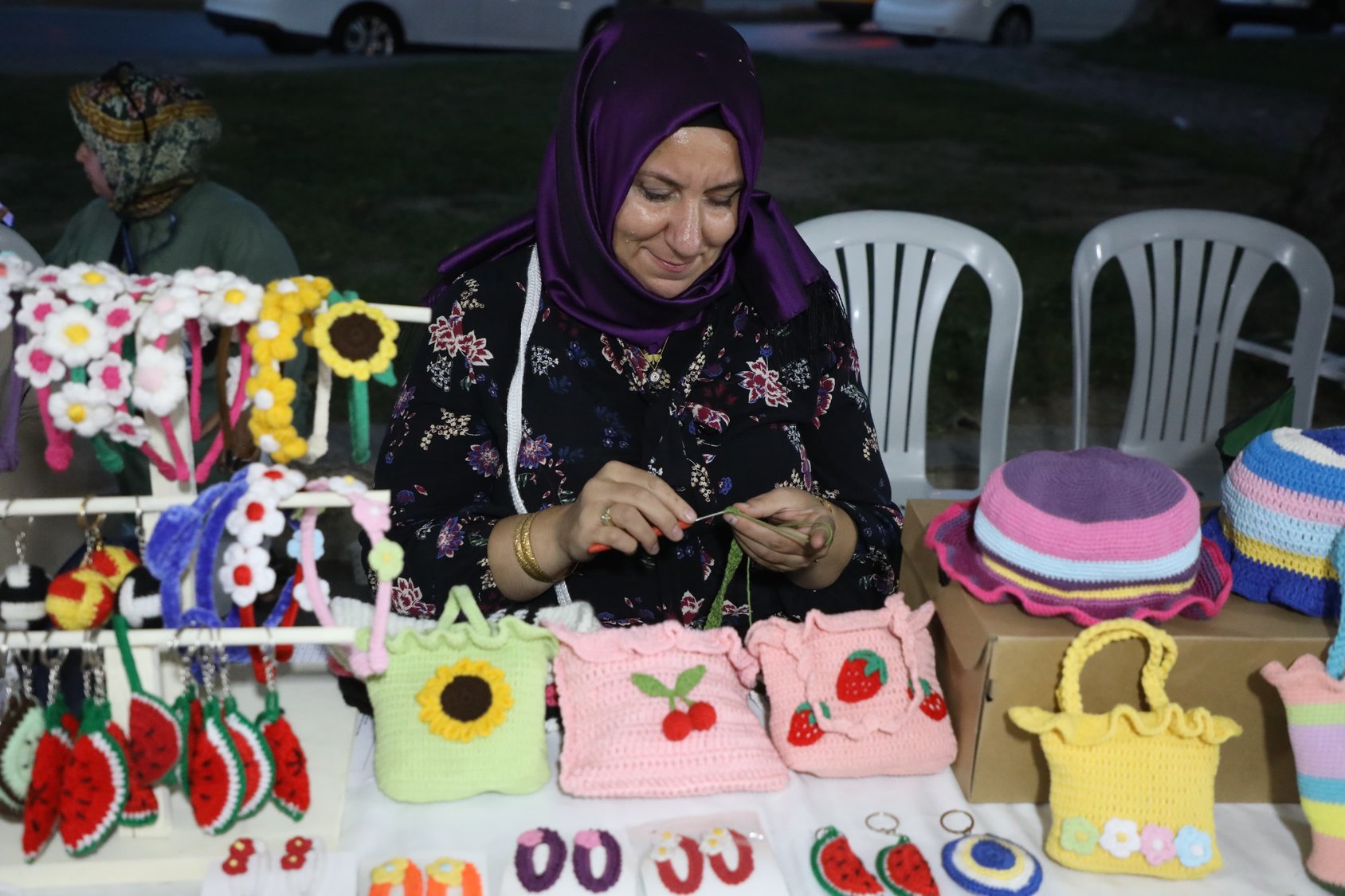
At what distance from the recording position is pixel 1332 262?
5559 mm

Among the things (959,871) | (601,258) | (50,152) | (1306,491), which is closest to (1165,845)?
(959,871)

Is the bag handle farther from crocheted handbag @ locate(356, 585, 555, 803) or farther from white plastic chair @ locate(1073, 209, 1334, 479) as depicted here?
white plastic chair @ locate(1073, 209, 1334, 479)

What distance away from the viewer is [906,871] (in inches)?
46.8

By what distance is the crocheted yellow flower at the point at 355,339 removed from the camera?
43.6 inches

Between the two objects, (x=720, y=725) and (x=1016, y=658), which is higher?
(x=1016, y=658)

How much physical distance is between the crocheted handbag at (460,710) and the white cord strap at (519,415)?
0.37 m

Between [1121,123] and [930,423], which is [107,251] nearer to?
[930,423]

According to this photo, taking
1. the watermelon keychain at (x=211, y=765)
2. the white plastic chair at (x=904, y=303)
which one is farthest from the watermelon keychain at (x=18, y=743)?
the white plastic chair at (x=904, y=303)

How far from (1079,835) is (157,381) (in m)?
1.01

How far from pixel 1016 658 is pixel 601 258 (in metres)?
0.78

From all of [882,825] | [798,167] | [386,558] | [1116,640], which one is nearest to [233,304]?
[386,558]

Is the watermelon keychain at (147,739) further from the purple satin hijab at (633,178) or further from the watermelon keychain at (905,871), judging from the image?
the purple satin hijab at (633,178)

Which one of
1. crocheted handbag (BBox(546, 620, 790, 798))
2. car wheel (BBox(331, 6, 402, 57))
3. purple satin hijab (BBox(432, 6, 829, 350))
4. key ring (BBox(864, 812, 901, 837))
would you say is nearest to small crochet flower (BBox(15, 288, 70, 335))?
crocheted handbag (BBox(546, 620, 790, 798))

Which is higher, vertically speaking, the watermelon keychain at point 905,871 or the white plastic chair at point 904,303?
the white plastic chair at point 904,303
